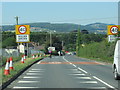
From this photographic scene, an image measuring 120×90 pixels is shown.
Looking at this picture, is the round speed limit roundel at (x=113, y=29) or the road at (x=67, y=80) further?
the round speed limit roundel at (x=113, y=29)

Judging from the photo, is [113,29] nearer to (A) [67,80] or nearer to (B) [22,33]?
(B) [22,33]

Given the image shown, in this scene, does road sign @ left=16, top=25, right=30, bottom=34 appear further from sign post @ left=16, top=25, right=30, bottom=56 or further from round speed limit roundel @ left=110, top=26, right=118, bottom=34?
round speed limit roundel @ left=110, top=26, right=118, bottom=34

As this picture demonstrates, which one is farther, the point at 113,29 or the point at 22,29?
the point at 22,29

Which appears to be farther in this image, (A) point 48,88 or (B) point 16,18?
(B) point 16,18

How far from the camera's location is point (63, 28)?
452 feet

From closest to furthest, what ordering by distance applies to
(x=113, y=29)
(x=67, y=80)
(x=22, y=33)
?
1. (x=67, y=80)
2. (x=113, y=29)
3. (x=22, y=33)

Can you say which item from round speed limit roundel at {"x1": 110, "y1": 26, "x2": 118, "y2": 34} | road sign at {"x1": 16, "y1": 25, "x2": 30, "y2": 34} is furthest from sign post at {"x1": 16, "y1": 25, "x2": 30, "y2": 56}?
round speed limit roundel at {"x1": 110, "y1": 26, "x2": 118, "y2": 34}

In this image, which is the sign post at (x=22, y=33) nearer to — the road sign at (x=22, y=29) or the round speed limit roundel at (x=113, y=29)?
the road sign at (x=22, y=29)

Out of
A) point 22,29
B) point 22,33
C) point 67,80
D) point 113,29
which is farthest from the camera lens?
point 22,33

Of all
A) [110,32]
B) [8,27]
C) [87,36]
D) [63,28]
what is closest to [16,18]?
[8,27]

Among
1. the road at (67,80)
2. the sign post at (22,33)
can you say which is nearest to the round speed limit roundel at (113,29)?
the sign post at (22,33)

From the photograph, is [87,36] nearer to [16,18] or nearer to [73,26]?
[73,26]

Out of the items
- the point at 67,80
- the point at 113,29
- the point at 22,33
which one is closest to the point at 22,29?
the point at 22,33

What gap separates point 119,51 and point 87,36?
438 feet
